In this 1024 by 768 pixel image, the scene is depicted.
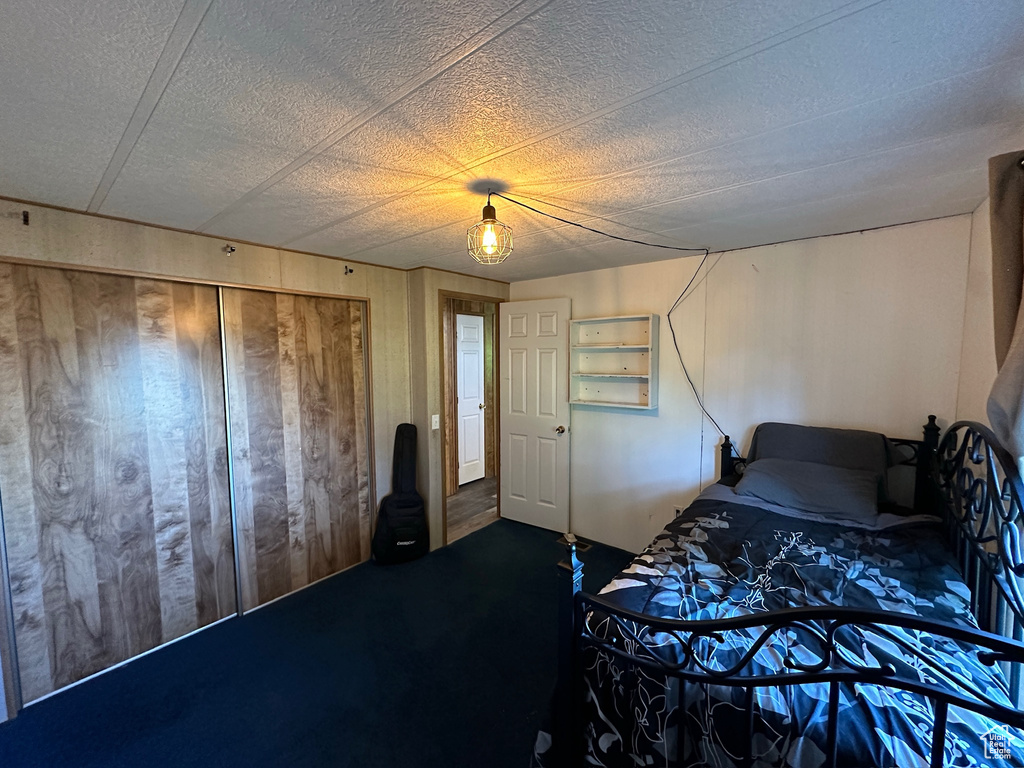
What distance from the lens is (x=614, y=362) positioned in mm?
3486

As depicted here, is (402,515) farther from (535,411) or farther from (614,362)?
(614,362)

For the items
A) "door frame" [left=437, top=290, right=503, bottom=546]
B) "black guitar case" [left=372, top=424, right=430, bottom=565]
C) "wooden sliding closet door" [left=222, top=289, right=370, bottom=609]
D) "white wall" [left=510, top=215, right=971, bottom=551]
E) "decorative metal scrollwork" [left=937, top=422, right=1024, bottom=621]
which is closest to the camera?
"decorative metal scrollwork" [left=937, top=422, right=1024, bottom=621]

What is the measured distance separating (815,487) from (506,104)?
2.39 metres

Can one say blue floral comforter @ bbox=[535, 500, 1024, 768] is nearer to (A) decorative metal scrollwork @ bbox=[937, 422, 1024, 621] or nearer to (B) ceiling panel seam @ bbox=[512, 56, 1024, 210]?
(A) decorative metal scrollwork @ bbox=[937, 422, 1024, 621]

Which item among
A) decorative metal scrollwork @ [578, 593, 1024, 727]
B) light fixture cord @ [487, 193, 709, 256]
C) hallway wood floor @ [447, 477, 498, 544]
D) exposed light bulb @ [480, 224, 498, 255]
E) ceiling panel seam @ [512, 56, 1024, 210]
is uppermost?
light fixture cord @ [487, 193, 709, 256]

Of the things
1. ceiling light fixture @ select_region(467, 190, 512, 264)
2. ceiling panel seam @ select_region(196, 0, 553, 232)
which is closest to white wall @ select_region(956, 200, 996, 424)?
ceiling light fixture @ select_region(467, 190, 512, 264)

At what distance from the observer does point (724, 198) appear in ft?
6.20

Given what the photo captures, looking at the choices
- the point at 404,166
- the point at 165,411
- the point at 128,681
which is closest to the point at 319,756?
the point at 128,681

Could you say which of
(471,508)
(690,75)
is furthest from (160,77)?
(471,508)

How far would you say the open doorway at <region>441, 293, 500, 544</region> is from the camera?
4605mm

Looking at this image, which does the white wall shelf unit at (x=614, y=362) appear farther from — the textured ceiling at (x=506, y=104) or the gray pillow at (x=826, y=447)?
the textured ceiling at (x=506, y=104)

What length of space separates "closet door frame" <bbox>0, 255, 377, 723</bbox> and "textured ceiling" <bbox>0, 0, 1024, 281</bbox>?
13.4 inches

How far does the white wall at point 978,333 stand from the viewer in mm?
1846

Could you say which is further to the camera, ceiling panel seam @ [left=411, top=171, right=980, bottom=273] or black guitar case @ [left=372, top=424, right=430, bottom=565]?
black guitar case @ [left=372, top=424, right=430, bottom=565]
